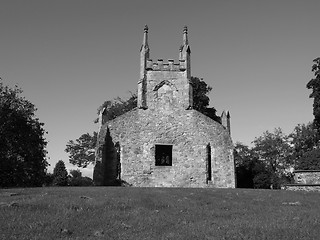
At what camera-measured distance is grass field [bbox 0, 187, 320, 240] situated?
901 centimetres

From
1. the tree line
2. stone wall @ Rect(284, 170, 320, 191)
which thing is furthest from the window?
stone wall @ Rect(284, 170, 320, 191)

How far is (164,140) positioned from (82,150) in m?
39.4

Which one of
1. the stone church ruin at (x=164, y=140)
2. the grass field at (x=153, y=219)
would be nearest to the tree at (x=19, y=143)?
the stone church ruin at (x=164, y=140)

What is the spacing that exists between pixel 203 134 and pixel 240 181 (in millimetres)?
10724

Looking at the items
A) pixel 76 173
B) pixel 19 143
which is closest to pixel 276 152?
pixel 76 173

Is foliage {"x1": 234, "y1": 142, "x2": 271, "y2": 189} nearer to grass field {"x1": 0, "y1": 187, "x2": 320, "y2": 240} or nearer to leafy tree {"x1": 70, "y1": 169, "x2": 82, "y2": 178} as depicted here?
grass field {"x1": 0, "y1": 187, "x2": 320, "y2": 240}

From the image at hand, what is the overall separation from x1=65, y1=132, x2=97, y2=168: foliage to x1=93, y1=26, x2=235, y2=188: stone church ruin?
34328 mm

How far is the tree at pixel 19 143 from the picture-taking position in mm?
31438

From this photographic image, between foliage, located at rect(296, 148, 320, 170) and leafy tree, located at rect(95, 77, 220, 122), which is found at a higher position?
leafy tree, located at rect(95, 77, 220, 122)

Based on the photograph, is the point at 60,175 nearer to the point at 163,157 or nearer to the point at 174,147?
the point at 163,157

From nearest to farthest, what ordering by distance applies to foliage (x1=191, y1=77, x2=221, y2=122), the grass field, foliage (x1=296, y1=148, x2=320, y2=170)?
the grass field, foliage (x1=296, y1=148, x2=320, y2=170), foliage (x1=191, y1=77, x2=221, y2=122)

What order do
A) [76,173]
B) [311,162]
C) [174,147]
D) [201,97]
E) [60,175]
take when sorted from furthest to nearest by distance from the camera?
[76,173], [201,97], [60,175], [311,162], [174,147]

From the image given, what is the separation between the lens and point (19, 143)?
32469 mm

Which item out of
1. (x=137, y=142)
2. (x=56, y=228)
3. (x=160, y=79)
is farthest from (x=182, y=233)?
(x=160, y=79)
